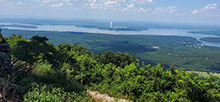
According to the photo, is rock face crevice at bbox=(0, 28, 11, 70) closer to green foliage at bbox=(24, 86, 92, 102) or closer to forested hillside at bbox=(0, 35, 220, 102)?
forested hillside at bbox=(0, 35, 220, 102)

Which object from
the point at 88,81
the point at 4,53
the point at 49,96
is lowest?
the point at 88,81

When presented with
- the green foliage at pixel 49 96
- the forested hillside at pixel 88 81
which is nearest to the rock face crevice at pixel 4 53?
the forested hillside at pixel 88 81

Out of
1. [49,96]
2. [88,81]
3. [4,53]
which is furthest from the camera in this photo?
[88,81]

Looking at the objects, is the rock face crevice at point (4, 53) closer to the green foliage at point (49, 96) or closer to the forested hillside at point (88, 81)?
the forested hillside at point (88, 81)

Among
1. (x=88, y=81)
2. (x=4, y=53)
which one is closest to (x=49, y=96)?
(x=4, y=53)

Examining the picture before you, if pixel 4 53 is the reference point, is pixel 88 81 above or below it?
below

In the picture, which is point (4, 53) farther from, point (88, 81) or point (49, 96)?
point (88, 81)

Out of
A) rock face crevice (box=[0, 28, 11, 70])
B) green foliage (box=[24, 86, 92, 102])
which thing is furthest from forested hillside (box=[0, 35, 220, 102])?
rock face crevice (box=[0, 28, 11, 70])

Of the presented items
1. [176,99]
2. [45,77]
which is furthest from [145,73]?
[45,77]
